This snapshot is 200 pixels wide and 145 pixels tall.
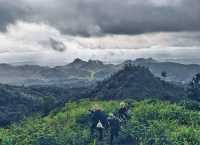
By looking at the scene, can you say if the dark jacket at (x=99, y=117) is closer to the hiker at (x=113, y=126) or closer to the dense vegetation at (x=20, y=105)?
the hiker at (x=113, y=126)

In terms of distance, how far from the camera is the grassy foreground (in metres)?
66.2

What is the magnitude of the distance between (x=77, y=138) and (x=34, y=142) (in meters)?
6.01

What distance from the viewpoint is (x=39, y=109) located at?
4493 inches

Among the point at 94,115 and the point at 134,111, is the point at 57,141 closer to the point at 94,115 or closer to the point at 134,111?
the point at 94,115

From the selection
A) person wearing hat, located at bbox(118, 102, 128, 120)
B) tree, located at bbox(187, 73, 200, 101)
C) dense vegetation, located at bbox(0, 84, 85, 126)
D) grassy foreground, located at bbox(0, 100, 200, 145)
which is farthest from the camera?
tree, located at bbox(187, 73, 200, 101)

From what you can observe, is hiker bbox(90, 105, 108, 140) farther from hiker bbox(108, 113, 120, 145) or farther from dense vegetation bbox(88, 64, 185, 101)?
dense vegetation bbox(88, 64, 185, 101)

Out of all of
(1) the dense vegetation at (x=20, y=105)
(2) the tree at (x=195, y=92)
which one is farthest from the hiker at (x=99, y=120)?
(2) the tree at (x=195, y=92)

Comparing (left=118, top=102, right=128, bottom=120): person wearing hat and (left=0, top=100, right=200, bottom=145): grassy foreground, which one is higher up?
(left=118, top=102, right=128, bottom=120): person wearing hat

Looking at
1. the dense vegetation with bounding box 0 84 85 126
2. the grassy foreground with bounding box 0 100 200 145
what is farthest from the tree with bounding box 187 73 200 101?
the grassy foreground with bounding box 0 100 200 145

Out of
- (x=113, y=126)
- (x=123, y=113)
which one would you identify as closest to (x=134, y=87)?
(x=123, y=113)

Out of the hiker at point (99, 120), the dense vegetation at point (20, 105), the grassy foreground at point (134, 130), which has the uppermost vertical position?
the hiker at point (99, 120)

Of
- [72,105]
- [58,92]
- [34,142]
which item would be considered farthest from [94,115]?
[58,92]

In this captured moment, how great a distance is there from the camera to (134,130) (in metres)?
70.3

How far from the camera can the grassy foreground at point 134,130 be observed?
217 ft
